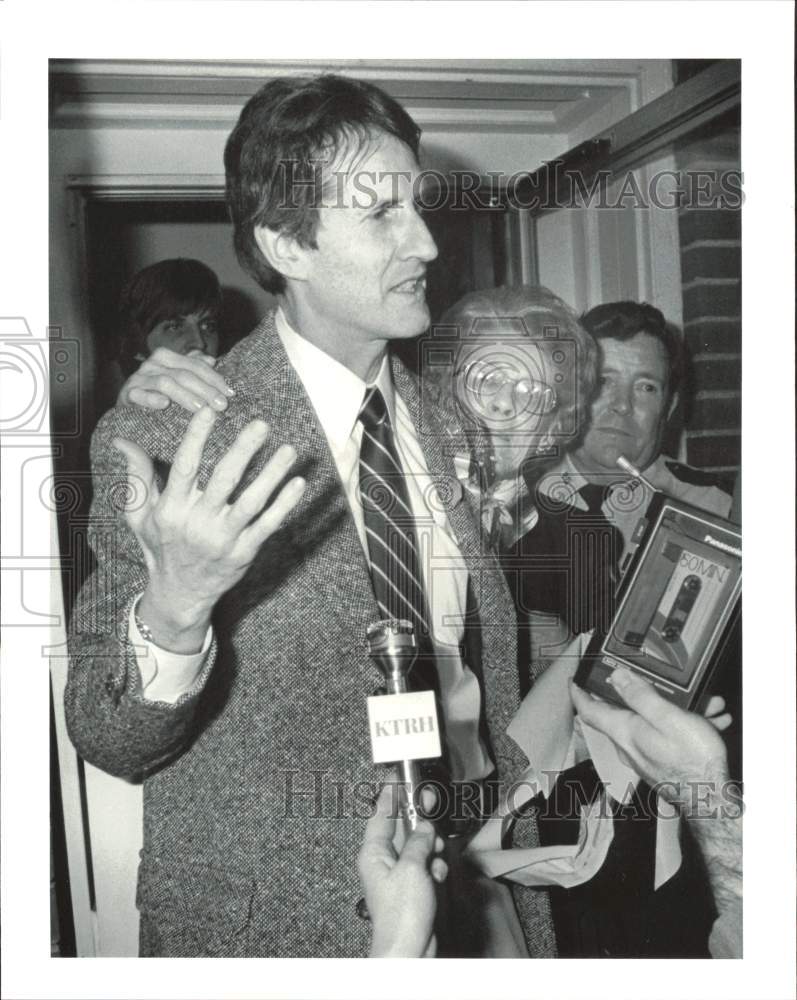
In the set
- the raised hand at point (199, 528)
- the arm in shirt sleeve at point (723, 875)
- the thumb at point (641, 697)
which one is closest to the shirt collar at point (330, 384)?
the raised hand at point (199, 528)

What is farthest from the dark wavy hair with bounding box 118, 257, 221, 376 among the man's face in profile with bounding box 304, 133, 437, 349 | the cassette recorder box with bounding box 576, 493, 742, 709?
the cassette recorder box with bounding box 576, 493, 742, 709

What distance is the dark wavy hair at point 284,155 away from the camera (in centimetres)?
118

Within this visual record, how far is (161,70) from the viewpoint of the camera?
121cm

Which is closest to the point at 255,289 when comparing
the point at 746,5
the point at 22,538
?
the point at 22,538

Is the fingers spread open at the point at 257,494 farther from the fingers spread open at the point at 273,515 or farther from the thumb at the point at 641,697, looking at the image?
the thumb at the point at 641,697

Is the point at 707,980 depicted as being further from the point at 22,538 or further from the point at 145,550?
the point at 22,538

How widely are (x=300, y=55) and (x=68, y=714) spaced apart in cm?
76

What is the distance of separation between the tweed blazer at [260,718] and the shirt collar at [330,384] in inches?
0.5

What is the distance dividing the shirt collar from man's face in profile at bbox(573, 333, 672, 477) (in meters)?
0.23

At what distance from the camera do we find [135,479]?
3.86ft

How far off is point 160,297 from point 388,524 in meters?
0.34

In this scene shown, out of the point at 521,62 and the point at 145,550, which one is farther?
the point at 521,62

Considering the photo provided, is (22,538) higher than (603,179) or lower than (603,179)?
lower

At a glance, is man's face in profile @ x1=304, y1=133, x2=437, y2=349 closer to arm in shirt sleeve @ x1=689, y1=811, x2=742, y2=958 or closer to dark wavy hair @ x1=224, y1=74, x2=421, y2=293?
dark wavy hair @ x1=224, y1=74, x2=421, y2=293
